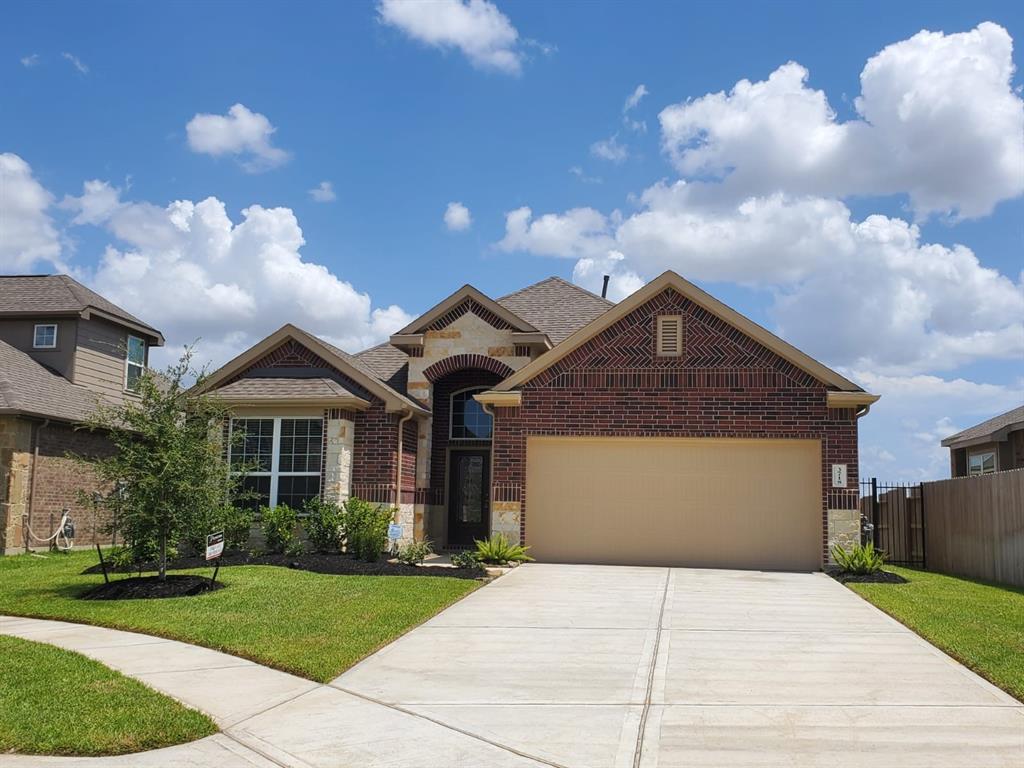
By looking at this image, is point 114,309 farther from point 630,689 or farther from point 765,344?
point 630,689

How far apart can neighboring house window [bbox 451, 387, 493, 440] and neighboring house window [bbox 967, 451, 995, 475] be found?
12933 millimetres

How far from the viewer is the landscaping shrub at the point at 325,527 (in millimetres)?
17594

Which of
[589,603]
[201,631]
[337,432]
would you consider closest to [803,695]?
[589,603]

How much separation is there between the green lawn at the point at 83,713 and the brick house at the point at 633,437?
920 cm

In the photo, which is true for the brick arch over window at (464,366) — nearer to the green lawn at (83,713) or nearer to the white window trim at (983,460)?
the white window trim at (983,460)

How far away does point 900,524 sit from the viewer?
21.6m

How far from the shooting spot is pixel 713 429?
17.3 m

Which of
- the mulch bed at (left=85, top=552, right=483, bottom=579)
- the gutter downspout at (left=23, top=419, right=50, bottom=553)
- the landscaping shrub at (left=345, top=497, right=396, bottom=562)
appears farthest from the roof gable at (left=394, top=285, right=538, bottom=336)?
the gutter downspout at (left=23, top=419, right=50, bottom=553)

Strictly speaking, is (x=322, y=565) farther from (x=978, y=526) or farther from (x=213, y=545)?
(x=978, y=526)

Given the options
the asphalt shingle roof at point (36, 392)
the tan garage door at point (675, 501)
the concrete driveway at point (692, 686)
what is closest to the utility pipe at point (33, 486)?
the asphalt shingle roof at point (36, 392)

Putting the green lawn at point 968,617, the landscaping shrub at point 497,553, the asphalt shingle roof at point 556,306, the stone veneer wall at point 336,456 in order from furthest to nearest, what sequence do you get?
1. the asphalt shingle roof at point 556,306
2. the stone veneer wall at point 336,456
3. the landscaping shrub at point 497,553
4. the green lawn at point 968,617

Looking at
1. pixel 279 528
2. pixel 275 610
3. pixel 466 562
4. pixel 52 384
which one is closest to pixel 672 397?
pixel 466 562

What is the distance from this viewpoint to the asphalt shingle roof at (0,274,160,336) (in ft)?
76.3

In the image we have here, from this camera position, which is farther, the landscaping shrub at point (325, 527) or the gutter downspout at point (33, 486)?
the gutter downspout at point (33, 486)
